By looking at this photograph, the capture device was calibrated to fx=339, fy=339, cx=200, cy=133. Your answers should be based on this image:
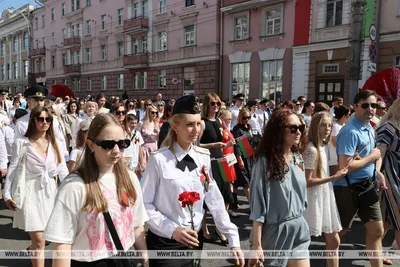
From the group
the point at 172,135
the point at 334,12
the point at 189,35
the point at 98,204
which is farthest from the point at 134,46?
the point at 98,204

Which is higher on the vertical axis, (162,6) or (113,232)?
(162,6)

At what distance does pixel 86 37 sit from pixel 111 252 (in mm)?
35901

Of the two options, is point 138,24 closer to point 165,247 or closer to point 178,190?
point 178,190

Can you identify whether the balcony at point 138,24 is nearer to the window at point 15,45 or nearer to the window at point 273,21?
the window at point 273,21

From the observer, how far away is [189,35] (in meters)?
24.1

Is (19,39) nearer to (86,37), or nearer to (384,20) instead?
(86,37)

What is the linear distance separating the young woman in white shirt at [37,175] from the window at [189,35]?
69.4 ft

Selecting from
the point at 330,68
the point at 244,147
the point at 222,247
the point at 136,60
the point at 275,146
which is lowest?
the point at 222,247

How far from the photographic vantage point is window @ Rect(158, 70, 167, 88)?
26.2 meters

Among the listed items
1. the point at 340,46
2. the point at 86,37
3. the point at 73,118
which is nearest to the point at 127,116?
the point at 73,118

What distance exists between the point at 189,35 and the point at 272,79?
768 cm

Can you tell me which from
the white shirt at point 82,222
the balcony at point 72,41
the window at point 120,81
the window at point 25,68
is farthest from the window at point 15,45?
the white shirt at point 82,222

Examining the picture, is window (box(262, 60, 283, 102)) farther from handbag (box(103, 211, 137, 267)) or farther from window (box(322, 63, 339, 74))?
handbag (box(103, 211, 137, 267))

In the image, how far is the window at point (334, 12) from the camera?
16375 mm
